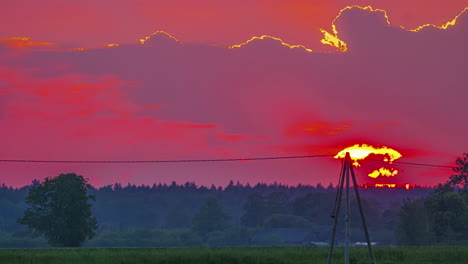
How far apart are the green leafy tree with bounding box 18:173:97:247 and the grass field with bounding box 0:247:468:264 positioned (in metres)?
33.6

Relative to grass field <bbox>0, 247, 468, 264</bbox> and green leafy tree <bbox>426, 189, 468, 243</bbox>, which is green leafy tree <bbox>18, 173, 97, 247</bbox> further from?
green leafy tree <bbox>426, 189, 468, 243</bbox>

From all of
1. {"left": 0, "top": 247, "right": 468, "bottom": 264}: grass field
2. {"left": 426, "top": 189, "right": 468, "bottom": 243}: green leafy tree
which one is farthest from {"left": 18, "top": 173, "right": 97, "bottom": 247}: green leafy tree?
{"left": 426, "top": 189, "right": 468, "bottom": 243}: green leafy tree

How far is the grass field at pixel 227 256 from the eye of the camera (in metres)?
76.4

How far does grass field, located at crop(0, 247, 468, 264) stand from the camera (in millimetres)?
76375

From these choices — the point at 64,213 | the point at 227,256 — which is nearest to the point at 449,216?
the point at 64,213

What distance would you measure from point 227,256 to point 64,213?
1974 inches

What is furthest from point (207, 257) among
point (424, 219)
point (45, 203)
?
point (424, 219)

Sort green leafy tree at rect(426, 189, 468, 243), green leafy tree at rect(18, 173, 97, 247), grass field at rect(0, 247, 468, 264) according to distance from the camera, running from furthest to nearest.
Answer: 1. green leafy tree at rect(426, 189, 468, 243)
2. green leafy tree at rect(18, 173, 97, 247)
3. grass field at rect(0, 247, 468, 264)

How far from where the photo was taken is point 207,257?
77000 mm

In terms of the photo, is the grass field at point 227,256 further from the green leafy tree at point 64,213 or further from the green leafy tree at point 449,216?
the green leafy tree at point 449,216

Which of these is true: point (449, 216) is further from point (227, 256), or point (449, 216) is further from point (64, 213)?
point (227, 256)

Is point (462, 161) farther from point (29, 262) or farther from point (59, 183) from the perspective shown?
point (29, 262)

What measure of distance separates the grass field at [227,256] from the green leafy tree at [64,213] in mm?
33588

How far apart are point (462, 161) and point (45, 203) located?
71.2m
